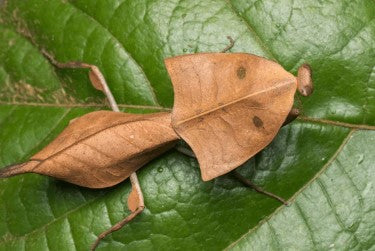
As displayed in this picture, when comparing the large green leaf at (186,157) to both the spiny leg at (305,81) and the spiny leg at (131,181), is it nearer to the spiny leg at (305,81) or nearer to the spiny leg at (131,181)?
the spiny leg at (131,181)

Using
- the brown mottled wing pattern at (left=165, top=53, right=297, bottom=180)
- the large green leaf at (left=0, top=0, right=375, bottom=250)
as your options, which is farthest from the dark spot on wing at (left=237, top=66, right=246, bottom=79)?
the large green leaf at (left=0, top=0, right=375, bottom=250)

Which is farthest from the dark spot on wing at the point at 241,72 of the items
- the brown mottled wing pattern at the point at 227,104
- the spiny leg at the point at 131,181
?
the spiny leg at the point at 131,181

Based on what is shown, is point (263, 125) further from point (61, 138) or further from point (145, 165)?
point (61, 138)

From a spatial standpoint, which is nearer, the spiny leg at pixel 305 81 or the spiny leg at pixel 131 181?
the spiny leg at pixel 305 81

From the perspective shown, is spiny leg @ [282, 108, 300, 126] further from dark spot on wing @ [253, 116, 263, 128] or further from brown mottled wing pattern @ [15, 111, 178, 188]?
brown mottled wing pattern @ [15, 111, 178, 188]

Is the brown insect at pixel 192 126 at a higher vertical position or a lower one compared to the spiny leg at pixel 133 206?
higher

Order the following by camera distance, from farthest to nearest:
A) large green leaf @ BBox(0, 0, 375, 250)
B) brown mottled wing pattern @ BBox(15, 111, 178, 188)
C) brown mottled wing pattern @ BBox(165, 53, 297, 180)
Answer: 1. brown mottled wing pattern @ BBox(15, 111, 178, 188)
2. large green leaf @ BBox(0, 0, 375, 250)
3. brown mottled wing pattern @ BBox(165, 53, 297, 180)

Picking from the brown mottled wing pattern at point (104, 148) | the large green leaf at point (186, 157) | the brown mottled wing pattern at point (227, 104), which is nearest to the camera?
the brown mottled wing pattern at point (227, 104)

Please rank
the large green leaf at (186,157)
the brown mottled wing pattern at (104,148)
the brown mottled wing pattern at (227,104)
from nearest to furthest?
the brown mottled wing pattern at (227,104) < the large green leaf at (186,157) < the brown mottled wing pattern at (104,148)

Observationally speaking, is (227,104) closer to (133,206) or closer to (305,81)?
(305,81)
